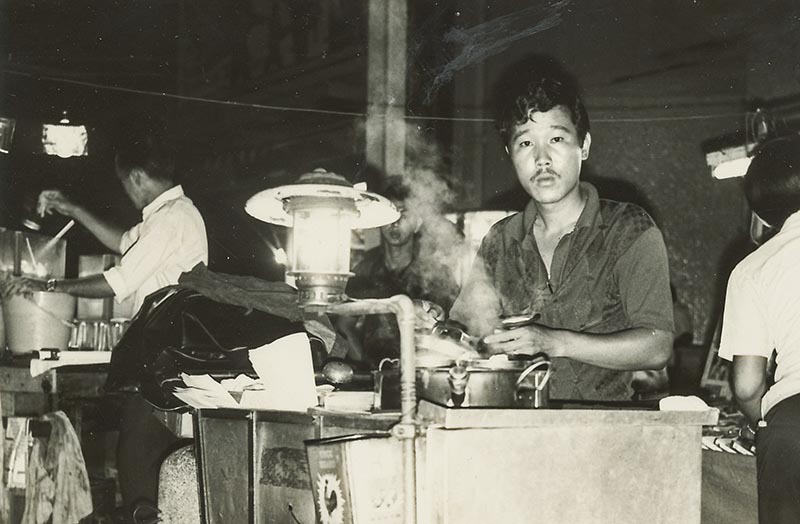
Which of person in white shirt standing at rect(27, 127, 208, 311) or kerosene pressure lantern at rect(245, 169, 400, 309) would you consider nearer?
kerosene pressure lantern at rect(245, 169, 400, 309)

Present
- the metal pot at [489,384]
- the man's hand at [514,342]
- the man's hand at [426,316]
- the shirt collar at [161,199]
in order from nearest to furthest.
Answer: the metal pot at [489,384] → the man's hand at [514,342] → the man's hand at [426,316] → the shirt collar at [161,199]

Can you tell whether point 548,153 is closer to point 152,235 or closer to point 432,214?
point 152,235

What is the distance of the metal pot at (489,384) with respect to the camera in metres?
2.14

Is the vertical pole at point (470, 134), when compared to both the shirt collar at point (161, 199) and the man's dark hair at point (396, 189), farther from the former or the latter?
the shirt collar at point (161, 199)

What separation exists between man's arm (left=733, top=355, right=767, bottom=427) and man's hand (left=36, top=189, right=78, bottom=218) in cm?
535

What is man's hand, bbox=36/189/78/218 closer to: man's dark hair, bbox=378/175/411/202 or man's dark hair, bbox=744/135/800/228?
man's dark hair, bbox=378/175/411/202

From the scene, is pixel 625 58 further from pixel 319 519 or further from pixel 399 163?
pixel 319 519

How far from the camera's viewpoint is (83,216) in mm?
6137

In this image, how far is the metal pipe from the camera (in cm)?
184

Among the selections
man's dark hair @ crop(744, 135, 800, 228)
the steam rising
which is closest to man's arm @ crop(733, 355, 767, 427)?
man's dark hair @ crop(744, 135, 800, 228)

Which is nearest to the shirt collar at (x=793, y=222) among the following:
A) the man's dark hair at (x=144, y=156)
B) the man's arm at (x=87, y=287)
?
the man's dark hair at (x=144, y=156)

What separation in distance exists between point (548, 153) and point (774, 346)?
121 centimetres

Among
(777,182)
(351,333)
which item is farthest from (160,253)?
(777,182)

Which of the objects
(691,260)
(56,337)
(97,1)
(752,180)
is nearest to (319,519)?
(752,180)
